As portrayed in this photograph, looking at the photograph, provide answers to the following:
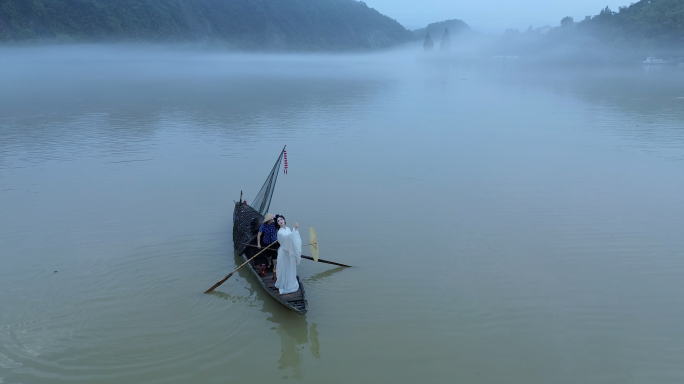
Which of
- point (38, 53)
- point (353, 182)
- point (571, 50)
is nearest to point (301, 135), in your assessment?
point (353, 182)

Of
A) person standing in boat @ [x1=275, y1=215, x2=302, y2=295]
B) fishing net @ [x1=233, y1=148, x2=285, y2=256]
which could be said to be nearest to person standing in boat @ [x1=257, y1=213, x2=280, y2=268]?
fishing net @ [x1=233, y1=148, x2=285, y2=256]

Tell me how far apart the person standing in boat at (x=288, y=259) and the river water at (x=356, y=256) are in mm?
434

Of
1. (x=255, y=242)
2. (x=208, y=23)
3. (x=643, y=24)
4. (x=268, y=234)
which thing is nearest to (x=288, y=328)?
(x=268, y=234)

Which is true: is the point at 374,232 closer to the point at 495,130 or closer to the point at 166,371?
the point at 166,371

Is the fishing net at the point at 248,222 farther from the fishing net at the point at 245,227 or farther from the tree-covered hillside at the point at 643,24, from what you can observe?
the tree-covered hillside at the point at 643,24

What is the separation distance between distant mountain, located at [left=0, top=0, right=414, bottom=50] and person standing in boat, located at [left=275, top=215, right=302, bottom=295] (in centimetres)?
7186

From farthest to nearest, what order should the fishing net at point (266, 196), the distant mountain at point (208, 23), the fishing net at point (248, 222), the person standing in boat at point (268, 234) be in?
1. the distant mountain at point (208, 23)
2. the fishing net at point (266, 196)
3. the fishing net at point (248, 222)
4. the person standing in boat at point (268, 234)

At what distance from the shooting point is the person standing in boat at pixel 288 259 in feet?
22.7

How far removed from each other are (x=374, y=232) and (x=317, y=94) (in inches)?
941

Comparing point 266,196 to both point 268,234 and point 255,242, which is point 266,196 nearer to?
point 255,242

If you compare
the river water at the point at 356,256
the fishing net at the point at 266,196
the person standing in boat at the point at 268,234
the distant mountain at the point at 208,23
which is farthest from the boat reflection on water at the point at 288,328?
the distant mountain at the point at 208,23

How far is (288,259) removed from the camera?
6992mm

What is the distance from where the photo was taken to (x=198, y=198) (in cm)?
1161

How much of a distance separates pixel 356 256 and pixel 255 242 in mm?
1768
